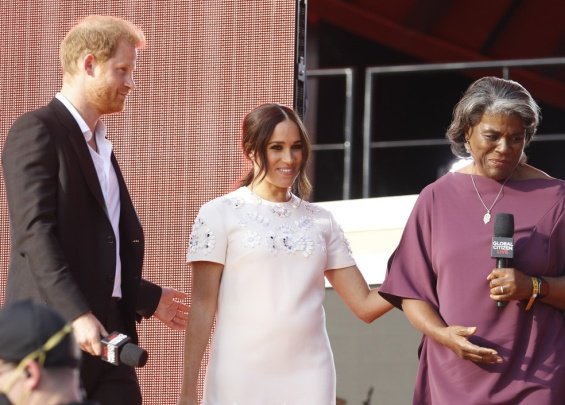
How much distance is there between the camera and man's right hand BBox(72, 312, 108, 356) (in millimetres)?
3391

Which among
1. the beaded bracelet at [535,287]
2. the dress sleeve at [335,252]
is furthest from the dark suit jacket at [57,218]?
the beaded bracelet at [535,287]

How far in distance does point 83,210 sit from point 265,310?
0.66m

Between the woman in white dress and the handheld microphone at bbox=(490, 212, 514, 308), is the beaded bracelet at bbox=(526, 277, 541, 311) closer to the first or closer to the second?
the handheld microphone at bbox=(490, 212, 514, 308)

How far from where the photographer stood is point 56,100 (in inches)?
147

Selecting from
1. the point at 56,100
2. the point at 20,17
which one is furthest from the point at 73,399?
the point at 20,17

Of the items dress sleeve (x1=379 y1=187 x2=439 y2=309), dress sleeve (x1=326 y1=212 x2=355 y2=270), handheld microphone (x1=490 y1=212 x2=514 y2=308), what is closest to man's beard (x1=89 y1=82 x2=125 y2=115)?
dress sleeve (x1=326 y1=212 x2=355 y2=270)

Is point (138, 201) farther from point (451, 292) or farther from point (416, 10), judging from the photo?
point (416, 10)

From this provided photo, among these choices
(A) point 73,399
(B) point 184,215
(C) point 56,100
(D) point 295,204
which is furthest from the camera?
(B) point 184,215

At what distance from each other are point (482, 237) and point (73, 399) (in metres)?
1.83

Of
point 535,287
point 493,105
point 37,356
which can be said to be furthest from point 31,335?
point 493,105

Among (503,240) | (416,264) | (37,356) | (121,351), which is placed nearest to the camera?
(37,356)

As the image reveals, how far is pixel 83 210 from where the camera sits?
3643mm

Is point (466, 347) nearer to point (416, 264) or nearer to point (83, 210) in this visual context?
point (416, 264)

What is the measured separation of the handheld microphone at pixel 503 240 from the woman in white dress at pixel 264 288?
1.92 ft
